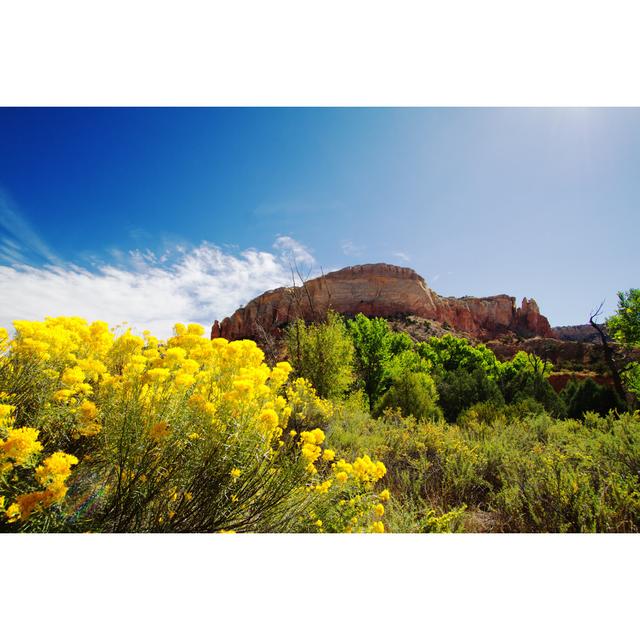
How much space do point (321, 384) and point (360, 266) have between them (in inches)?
2205

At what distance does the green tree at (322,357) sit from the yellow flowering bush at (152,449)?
25.4 ft

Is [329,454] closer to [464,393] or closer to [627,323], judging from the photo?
[464,393]

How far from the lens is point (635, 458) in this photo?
3486 mm

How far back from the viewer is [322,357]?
10.6 m

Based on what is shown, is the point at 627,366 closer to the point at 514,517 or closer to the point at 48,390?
the point at 514,517

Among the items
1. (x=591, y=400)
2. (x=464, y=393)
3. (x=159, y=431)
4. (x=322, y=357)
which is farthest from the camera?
(x=464, y=393)

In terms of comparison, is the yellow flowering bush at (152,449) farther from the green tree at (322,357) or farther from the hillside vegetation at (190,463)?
the green tree at (322,357)

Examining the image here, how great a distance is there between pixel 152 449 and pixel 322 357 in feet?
29.4

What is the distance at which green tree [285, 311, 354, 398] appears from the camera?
10141 millimetres

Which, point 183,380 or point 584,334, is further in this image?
point 584,334

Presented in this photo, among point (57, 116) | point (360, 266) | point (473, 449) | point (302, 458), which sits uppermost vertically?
point (360, 266)

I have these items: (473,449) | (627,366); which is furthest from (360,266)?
(473,449)

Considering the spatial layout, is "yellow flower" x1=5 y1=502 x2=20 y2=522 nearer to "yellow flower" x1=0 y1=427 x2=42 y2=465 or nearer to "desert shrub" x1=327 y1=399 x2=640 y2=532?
"yellow flower" x1=0 y1=427 x2=42 y2=465

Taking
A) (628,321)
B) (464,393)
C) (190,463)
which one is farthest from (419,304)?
(190,463)
